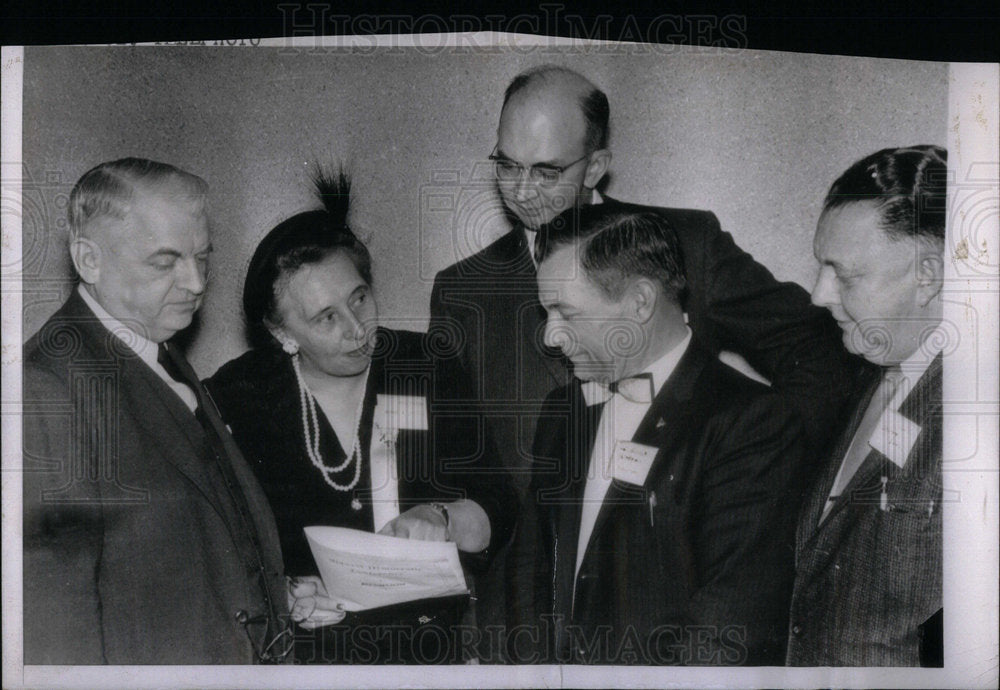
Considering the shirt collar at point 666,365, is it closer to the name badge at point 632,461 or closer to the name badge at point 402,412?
the name badge at point 632,461

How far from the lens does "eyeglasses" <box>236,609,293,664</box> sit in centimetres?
268

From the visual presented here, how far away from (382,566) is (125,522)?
2.67 ft

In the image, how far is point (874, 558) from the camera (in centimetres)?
265

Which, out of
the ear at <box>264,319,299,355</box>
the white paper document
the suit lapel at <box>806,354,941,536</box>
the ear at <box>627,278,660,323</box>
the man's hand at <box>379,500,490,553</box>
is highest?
the ear at <box>627,278,660,323</box>

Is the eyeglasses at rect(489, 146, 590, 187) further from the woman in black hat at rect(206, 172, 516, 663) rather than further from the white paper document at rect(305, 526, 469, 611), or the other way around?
the white paper document at rect(305, 526, 469, 611)

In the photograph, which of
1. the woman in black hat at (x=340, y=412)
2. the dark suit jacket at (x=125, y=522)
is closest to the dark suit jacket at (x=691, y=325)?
the woman in black hat at (x=340, y=412)

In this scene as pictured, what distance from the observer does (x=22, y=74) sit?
8.98ft

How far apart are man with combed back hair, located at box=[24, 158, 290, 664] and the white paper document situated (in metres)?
0.16

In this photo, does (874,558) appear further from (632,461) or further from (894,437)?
(632,461)

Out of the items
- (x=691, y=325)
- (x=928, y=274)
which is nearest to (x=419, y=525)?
(x=691, y=325)

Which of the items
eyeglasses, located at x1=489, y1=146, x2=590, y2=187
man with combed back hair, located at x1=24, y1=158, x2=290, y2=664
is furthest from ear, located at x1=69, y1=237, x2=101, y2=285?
eyeglasses, located at x1=489, y1=146, x2=590, y2=187

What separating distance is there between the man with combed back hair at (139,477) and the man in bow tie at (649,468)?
0.94 m

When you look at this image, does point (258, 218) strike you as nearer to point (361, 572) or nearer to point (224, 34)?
point (224, 34)

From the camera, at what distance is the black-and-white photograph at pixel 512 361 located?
2.66 m
